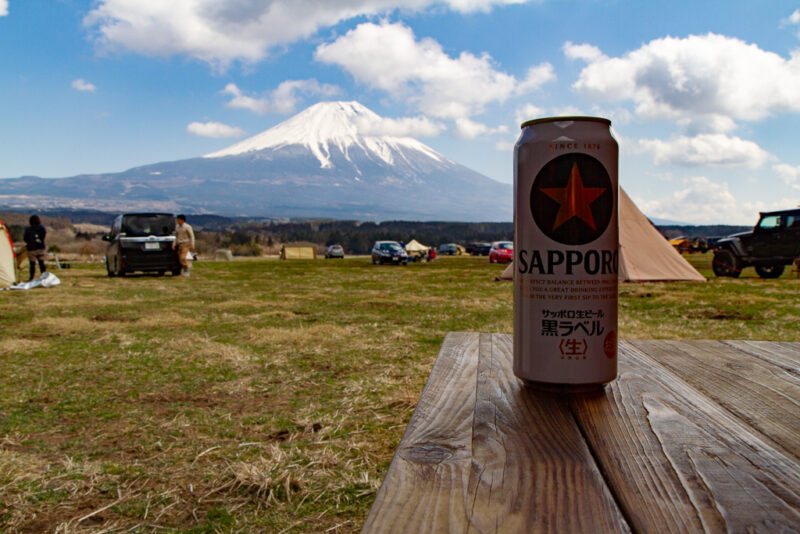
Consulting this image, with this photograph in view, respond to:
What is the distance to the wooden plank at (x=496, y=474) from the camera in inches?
23.5

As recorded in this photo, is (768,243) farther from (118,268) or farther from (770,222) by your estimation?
(118,268)

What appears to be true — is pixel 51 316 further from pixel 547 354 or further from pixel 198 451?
pixel 547 354

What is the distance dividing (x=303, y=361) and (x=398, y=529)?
4.14 m

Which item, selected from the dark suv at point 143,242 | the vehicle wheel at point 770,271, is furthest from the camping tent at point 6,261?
the vehicle wheel at point 770,271

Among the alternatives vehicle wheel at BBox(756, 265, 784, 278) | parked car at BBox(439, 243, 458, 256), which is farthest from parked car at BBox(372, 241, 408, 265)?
parked car at BBox(439, 243, 458, 256)

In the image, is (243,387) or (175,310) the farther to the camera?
(175,310)

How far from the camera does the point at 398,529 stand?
57 cm

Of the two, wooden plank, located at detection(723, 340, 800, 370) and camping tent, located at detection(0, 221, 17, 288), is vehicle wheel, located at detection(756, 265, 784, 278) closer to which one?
wooden plank, located at detection(723, 340, 800, 370)

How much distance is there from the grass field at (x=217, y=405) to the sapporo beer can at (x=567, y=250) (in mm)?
1251

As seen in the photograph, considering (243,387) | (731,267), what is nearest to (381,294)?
(243,387)

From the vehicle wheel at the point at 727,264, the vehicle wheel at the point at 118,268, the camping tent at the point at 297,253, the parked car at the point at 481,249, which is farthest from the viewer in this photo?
the parked car at the point at 481,249

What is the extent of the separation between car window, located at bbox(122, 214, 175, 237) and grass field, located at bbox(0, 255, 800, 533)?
21.2ft

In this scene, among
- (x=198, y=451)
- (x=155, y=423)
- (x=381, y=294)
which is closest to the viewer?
(x=198, y=451)

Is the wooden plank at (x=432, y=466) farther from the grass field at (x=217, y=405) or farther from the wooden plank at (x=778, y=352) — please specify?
the grass field at (x=217, y=405)
